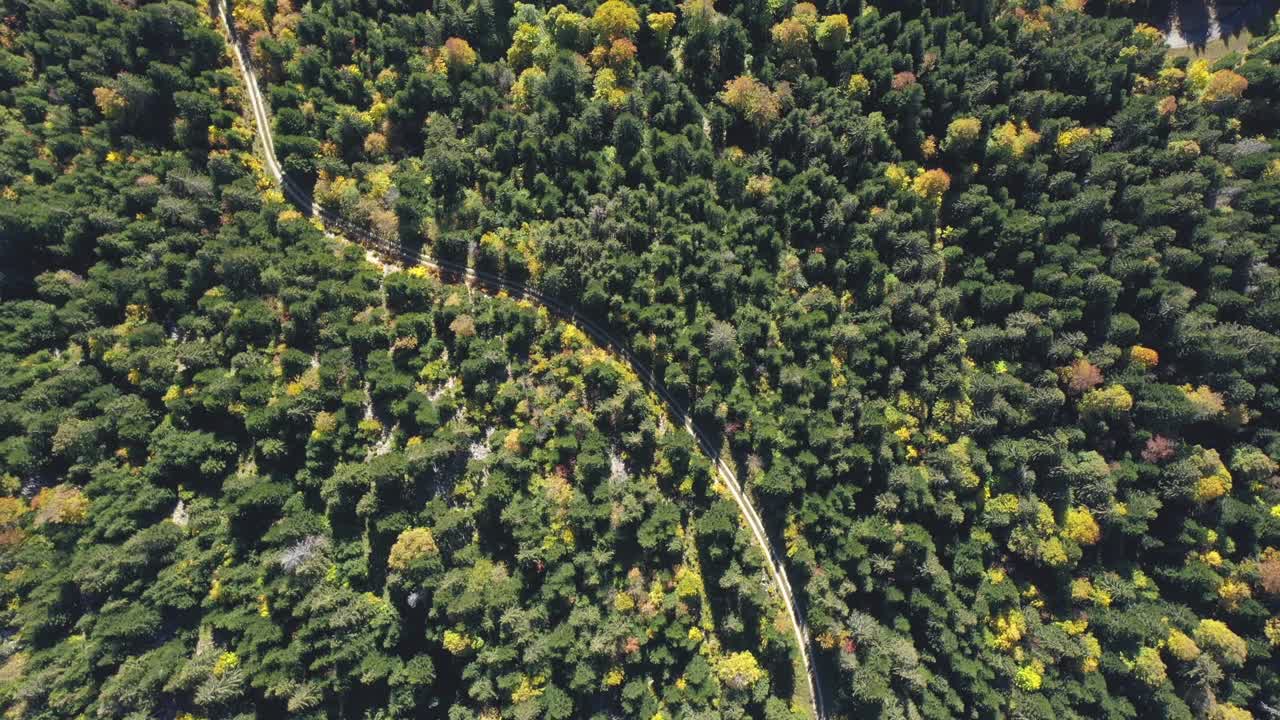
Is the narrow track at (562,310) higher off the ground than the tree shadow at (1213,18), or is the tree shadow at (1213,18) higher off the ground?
the tree shadow at (1213,18)

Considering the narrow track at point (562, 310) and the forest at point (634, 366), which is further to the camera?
the narrow track at point (562, 310)

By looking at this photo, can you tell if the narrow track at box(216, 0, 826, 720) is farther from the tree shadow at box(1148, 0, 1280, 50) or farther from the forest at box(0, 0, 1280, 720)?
the tree shadow at box(1148, 0, 1280, 50)

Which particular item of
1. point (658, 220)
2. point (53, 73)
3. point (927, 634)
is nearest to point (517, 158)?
point (658, 220)

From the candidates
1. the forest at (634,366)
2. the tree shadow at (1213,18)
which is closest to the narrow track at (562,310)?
the forest at (634,366)

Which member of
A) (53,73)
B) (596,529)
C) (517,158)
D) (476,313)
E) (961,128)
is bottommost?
(596,529)

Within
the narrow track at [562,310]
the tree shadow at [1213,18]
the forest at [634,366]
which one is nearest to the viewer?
the forest at [634,366]

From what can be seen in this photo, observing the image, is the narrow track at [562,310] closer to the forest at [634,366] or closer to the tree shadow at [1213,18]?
the forest at [634,366]

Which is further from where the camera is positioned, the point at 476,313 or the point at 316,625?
the point at 476,313

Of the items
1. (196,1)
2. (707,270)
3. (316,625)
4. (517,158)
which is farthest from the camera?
(196,1)

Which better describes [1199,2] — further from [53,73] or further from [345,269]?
[53,73]
